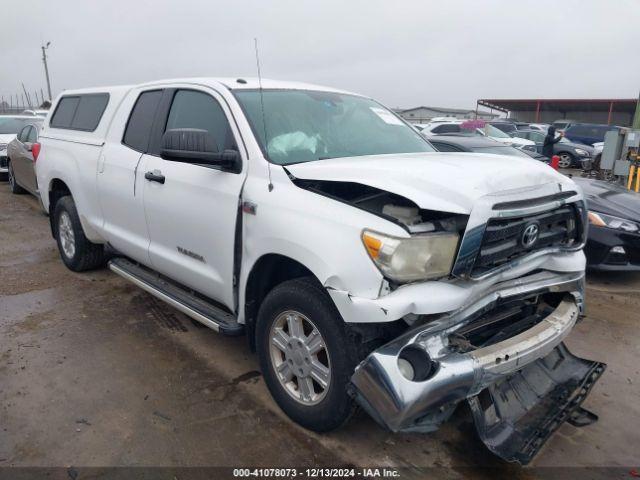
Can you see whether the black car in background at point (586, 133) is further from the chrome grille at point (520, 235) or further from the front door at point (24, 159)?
the chrome grille at point (520, 235)

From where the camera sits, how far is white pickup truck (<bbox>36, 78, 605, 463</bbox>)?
Result: 7.39ft

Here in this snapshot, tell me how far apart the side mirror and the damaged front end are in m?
1.44

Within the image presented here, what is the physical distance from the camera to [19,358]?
11.9 ft

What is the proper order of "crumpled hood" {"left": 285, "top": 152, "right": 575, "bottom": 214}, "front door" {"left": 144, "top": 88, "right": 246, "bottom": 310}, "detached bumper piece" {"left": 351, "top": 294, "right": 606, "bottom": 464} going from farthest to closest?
"front door" {"left": 144, "top": 88, "right": 246, "bottom": 310} → "crumpled hood" {"left": 285, "top": 152, "right": 575, "bottom": 214} → "detached bumper piece" {"left": 351, "top": 294, "right": 606, "bottom": 464}

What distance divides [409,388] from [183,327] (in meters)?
2.55

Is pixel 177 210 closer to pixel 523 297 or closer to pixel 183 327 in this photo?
pixel 183 327

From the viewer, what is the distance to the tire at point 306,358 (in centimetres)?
245

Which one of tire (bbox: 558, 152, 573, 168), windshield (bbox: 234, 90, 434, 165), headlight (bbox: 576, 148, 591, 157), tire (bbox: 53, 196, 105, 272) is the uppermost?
windshield (bbox: 234, 90, 434, 165)

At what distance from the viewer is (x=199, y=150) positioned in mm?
2951

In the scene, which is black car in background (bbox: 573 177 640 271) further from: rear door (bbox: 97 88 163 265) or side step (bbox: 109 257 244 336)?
rear door (bbox: 97 88 163 265)

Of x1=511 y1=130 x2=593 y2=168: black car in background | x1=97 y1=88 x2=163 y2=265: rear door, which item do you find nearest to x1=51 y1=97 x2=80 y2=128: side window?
x1=97 y1=88 x2=163 y2=265: rear door

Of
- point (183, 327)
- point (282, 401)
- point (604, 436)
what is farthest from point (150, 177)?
point (604, 436)

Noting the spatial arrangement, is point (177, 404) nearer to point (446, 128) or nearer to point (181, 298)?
point (181, 298)

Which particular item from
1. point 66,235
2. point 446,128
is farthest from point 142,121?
point 446,128
